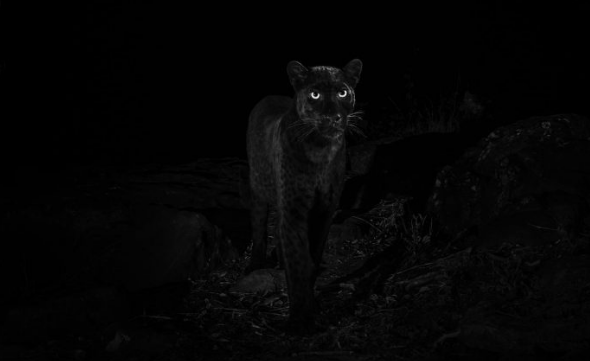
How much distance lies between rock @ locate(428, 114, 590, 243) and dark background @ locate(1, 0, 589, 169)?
75.1 inches

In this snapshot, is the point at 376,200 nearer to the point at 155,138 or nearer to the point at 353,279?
the point at 353,279

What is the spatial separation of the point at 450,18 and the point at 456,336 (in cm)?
861

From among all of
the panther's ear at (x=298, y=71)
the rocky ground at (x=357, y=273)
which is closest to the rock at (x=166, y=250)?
the rocky ground at (x=357, y=273)

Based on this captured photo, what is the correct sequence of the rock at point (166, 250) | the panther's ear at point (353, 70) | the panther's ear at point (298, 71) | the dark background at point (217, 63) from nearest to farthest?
the panther's ear at point (298, 71) → the panther's ear at point (353, 70) → the rock at point (166, 250) → the dark background at point (217, 63)

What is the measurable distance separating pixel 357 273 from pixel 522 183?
5.74 ft

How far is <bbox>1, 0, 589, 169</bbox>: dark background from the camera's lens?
29.4ft

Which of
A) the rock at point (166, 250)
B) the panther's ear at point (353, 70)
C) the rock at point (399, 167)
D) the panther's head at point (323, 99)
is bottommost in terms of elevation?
the rock at point (166, 250)

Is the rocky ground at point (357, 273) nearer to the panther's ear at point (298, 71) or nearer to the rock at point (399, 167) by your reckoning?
the rock at point (399, 167)

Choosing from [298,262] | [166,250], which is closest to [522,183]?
[298,262]

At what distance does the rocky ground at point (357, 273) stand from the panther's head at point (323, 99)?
1.49 m

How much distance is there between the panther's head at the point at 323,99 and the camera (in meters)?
4.71

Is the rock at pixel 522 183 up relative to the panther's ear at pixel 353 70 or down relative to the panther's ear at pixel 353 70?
down

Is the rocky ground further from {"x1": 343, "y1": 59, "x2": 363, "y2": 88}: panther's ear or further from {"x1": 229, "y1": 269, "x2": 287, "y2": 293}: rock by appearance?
{"x1": 343, "y1": 59, "x2": 363, "y2": 88}: panther's ear

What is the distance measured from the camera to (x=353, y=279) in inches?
221
